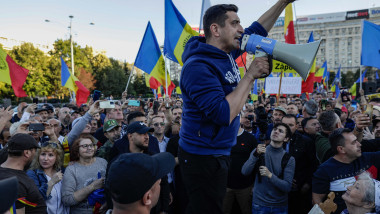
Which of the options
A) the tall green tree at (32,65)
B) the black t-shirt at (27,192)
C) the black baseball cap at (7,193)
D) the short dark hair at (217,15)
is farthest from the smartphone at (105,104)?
the tall green tree at (32,65)

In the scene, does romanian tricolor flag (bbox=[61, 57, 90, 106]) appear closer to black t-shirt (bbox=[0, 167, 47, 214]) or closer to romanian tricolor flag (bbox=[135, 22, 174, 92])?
romanian tricolor flag (bbox=[135, 22, 174, 92])

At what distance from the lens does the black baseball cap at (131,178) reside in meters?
1.44

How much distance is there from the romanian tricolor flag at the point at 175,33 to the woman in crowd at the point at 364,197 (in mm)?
5538

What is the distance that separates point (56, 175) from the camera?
3699 millimetres

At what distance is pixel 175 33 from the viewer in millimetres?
7562

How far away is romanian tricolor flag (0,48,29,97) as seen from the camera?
7.12 m

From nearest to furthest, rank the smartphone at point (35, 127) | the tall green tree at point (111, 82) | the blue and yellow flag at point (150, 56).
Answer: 1. the smartphone at point (35, 127)
2. the blue and yellow flag at point (150, 56)
3. the tall green tree at point (111, 82)

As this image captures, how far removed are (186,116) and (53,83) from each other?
4210 cm

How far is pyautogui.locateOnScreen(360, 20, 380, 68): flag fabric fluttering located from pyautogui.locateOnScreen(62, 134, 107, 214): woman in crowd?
6575 mm

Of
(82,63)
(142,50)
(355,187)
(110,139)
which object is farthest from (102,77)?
(355,187)

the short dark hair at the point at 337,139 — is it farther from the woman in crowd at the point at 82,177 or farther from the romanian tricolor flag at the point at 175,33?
the romanian tricolor flag at the point at 175,33

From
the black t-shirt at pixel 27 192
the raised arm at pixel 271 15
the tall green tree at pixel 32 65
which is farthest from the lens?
the tall green tree at pixel 32 65

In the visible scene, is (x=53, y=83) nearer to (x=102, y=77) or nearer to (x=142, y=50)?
(x=102, y=77)

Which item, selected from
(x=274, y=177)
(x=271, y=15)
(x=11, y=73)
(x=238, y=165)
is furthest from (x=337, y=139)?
Result: (x=11, y=73)
